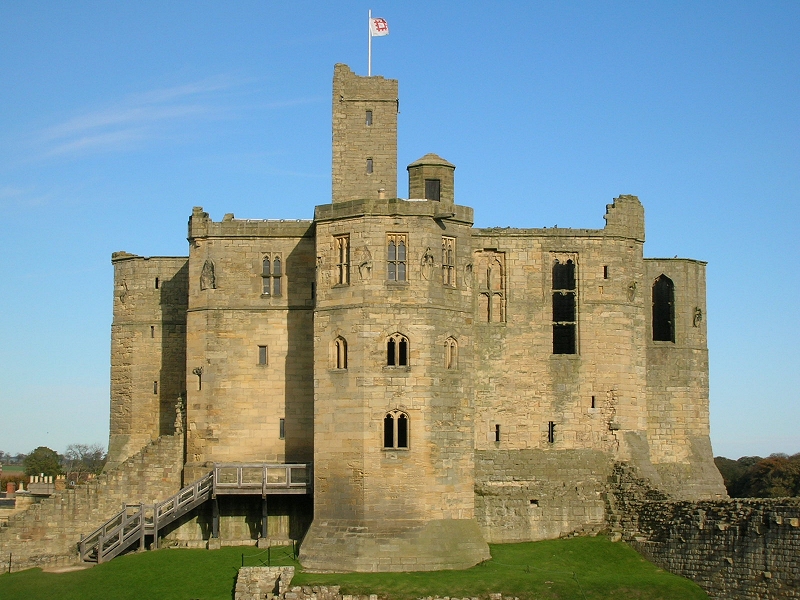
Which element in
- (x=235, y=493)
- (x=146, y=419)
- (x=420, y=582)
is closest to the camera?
(x=420, y=582)

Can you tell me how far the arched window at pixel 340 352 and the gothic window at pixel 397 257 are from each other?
2.77 meters

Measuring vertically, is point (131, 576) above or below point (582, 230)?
below

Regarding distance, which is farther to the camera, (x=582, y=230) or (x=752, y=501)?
(x=582, y=230)

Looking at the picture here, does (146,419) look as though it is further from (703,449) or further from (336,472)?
(703,449)

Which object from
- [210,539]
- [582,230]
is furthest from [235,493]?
[582,230]

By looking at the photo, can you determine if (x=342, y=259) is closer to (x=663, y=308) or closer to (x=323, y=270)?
(x=323, y=270)

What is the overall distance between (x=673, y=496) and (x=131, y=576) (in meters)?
20.4

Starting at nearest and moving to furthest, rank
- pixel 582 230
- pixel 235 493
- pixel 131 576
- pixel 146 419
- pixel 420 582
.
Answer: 1. pixel 420 582
2. pixel 131 576
3. pixel 235 493
4. pixel 582 230
5. pixel 146 419

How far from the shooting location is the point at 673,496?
5078 centimetres

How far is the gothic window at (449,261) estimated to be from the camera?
47.3 m

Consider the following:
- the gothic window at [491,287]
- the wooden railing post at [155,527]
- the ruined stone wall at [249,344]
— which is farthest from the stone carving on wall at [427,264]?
the wooden railing post at [155,527]

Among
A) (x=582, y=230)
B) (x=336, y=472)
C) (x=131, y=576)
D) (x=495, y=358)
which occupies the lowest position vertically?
(x=131, y=576)

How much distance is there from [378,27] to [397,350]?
49.4ft

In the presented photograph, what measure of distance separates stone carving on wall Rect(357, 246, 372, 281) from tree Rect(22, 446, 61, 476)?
65784 mm
